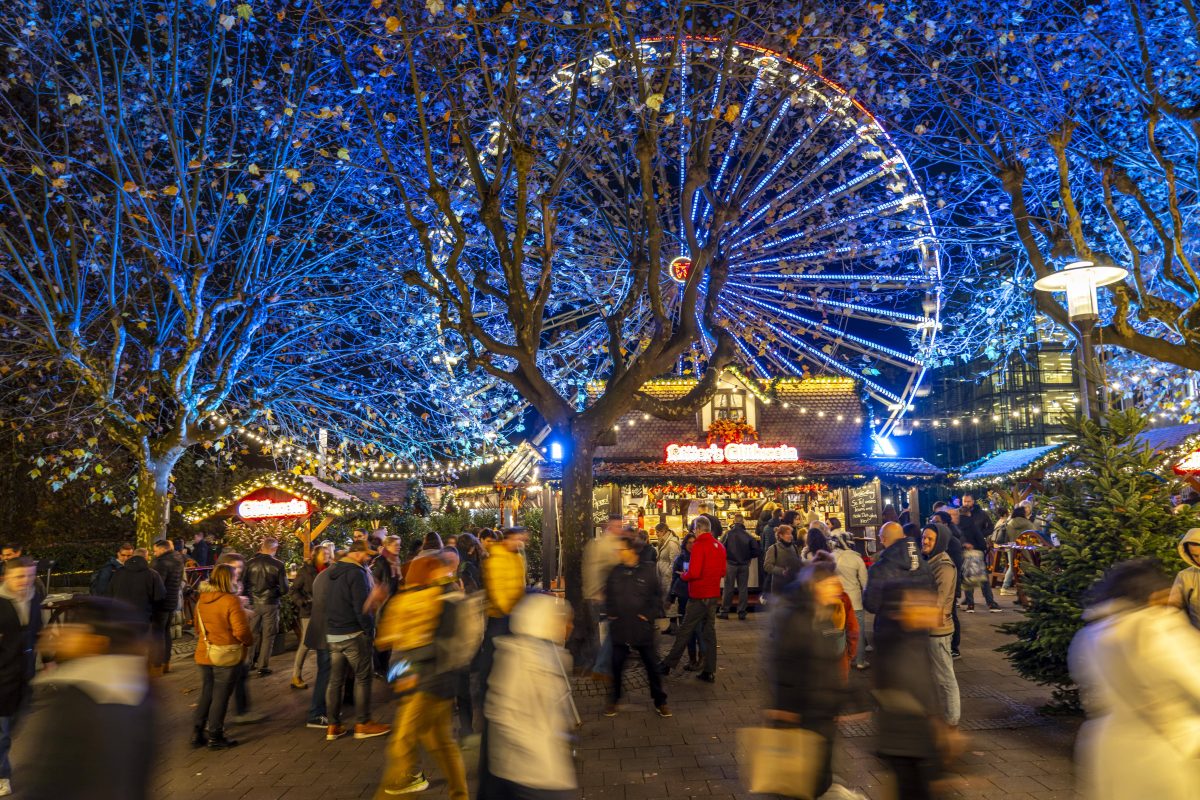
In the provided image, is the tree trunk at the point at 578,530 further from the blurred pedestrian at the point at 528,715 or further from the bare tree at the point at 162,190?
the blurred pedestrian at the point at 528,715

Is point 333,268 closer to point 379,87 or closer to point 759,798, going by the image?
point 379,87

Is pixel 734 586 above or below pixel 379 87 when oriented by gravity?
below

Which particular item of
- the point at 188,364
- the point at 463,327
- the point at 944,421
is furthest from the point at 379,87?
the point at 944,421

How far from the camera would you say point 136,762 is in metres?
3.39

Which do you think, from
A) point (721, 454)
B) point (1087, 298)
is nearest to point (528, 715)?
point (1087, 298)

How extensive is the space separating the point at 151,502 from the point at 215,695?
8502 mm

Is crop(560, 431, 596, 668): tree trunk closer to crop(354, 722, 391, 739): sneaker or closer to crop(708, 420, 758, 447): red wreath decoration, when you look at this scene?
crop(354, 722, 391, 739): sneaker

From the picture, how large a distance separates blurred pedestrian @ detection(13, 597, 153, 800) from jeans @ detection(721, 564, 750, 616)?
1144 cm

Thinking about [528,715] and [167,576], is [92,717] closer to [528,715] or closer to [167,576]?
[528,715]

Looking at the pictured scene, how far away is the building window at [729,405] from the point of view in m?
22.6

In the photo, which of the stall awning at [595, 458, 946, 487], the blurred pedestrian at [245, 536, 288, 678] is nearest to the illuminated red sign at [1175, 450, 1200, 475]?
the stall awning at [595, 458, 946, 487]

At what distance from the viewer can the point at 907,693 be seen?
4.11m

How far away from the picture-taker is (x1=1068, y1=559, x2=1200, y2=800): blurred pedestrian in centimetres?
338

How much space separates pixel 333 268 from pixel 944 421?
47256mm
